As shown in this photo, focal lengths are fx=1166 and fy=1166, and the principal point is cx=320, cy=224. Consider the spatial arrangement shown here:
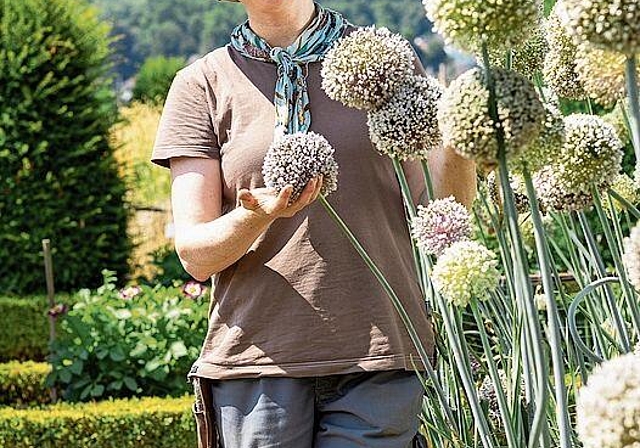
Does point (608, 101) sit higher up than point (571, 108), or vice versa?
point (571, 108)

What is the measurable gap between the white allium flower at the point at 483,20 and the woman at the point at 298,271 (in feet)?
2.99

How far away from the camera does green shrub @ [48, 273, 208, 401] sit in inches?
180

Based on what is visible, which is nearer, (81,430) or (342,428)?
(342,428)

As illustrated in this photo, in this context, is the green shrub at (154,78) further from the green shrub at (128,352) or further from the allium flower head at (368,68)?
the allium flower head at (368,68)

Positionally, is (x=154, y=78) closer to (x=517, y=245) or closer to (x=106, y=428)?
(x=106, y=428)

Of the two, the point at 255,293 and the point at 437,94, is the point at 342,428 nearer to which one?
the point at 255,293

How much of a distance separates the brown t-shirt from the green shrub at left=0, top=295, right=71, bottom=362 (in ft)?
15.2

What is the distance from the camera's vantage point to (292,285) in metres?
1.77

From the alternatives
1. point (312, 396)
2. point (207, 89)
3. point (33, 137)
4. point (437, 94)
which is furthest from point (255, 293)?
point (33, 137)

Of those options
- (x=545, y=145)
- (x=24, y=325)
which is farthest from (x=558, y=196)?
(x=24, y=325)

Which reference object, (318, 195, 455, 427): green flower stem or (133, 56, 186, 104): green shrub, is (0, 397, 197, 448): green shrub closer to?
(318, 195, 455, 427): green flower stem

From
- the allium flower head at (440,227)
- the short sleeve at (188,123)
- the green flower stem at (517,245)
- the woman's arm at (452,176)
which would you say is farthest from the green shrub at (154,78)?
the green flower stem at (517,245)

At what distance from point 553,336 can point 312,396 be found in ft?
3.21

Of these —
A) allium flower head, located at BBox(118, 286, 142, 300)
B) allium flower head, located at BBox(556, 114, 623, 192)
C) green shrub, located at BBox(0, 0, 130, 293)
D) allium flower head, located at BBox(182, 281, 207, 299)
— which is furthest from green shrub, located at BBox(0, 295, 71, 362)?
allium flower head, located at BBox(556, 114, 623, 192)
